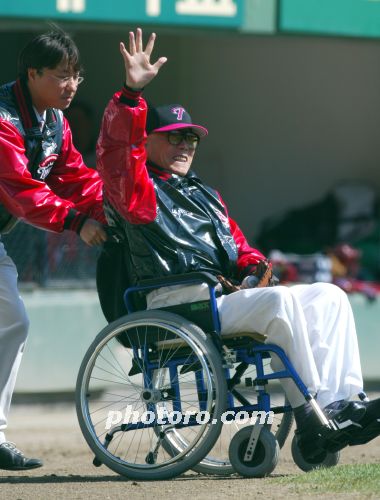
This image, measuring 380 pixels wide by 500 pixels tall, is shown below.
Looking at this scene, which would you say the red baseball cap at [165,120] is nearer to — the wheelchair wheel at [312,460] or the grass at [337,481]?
the wheelchair wheel at [312,460]

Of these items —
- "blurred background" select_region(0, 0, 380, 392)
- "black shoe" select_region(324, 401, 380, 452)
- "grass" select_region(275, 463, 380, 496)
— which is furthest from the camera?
"blurred background" select_region(0, 0, 380, 392)

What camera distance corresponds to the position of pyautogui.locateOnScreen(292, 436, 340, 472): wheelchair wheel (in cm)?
504

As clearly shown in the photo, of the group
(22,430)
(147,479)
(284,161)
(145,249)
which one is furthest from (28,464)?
(284,161)

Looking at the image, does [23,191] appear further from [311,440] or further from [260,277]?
[311,440]

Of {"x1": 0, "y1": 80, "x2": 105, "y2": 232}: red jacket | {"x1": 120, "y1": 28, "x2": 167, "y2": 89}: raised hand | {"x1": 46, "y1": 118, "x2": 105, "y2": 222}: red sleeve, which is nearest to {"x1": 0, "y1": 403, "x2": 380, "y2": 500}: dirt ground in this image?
{"x1": 0, "y1": 80, "x2": 105, "y2": 232}: red jacket

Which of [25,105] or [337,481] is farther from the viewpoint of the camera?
[25,105]

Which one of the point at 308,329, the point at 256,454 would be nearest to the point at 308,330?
the point at 308,329

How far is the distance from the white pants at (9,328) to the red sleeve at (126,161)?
609 mm

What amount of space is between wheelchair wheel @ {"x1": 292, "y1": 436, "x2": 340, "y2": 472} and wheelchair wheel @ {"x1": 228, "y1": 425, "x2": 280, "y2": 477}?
0.19 m

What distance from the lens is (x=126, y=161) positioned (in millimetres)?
4758

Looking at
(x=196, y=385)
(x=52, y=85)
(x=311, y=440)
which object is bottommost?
(x=311, y=440)

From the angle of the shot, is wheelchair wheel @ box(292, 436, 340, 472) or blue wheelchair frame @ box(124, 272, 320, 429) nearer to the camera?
blue wheelchair frame @ box(124, 272, 320, 429)

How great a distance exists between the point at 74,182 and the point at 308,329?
129 cm

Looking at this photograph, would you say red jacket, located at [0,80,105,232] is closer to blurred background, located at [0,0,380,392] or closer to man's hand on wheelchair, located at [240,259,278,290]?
man's hand on wheelchair, located at [240,259,278,290]
